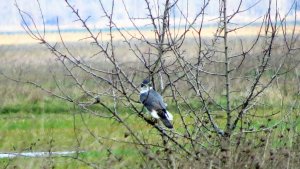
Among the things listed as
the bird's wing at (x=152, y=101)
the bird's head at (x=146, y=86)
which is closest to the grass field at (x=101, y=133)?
the bird's wing at (x=152, y=101)

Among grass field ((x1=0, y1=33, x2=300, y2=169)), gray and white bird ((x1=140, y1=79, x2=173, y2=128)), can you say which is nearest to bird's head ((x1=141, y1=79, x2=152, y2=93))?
gray and white bird ((x1=140, y1=79, x2=173, y2=128))

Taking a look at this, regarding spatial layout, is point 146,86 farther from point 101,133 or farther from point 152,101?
point 101,133

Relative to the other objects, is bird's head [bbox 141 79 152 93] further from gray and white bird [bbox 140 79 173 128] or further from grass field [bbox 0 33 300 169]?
grass field [bbox 0 33 300 169]

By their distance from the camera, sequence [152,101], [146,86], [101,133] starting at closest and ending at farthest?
[152,101] → [146,86] → [101,133]

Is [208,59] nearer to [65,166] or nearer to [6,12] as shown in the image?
[65,166]

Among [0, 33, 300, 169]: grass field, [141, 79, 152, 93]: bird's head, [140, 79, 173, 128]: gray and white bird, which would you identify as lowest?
[0, 33, 300, 169]: grass field

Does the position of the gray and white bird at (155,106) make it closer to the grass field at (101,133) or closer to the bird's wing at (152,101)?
the bird's wing at (152,101)

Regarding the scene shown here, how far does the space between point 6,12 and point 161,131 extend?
537 feet

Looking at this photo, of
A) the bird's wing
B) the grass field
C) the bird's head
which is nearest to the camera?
the grass field

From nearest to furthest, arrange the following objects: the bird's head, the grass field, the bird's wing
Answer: the grass field, the bird's wing, the bird's head

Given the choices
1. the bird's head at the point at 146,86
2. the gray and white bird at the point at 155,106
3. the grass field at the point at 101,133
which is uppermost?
Answer: the bird's head at the point at 146,86

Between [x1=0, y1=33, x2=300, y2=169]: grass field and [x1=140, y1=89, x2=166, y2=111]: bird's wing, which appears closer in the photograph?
[x1=0, y1=33, x2=300, y2=169]: grass field

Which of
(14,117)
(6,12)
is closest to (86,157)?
(14,117)

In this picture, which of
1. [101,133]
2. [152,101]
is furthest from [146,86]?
[101,133]
